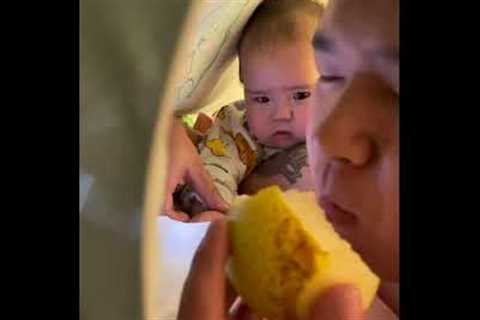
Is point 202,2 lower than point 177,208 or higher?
higher

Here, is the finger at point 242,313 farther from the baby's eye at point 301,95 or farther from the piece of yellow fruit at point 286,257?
the baby's eye at point 301,95

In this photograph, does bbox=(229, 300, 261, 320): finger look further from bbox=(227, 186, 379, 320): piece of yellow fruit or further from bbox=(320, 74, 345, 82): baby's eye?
bbox=(320, 74, 345, 82): baby's eye

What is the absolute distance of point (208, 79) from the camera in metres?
0.53

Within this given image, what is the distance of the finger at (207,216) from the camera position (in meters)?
0.51

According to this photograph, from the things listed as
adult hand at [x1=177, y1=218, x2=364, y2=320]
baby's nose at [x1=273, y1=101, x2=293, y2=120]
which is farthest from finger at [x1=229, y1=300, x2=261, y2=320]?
baby's nose at [x1=273, y1=101, x2=293, y2=120]

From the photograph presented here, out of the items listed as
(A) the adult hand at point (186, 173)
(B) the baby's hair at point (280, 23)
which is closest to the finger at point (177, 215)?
(A) the adult hand at point (186, 173)

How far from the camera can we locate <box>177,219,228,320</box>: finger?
0.50 m

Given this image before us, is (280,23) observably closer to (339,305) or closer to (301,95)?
(301,95)

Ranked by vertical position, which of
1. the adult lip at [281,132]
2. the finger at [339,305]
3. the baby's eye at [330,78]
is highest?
the baby's eye at [330,78]

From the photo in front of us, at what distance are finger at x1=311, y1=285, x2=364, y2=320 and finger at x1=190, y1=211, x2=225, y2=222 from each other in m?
0.08
